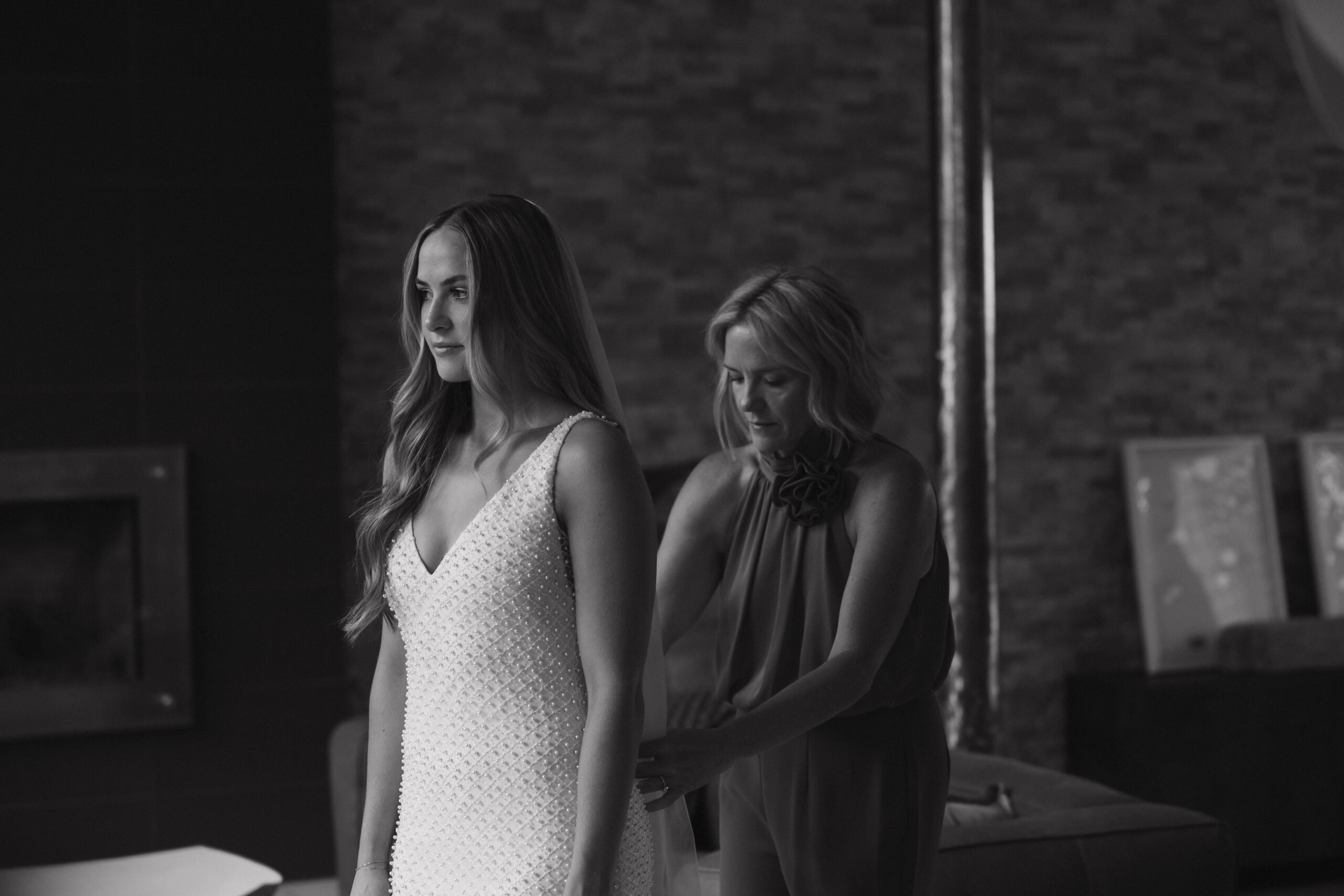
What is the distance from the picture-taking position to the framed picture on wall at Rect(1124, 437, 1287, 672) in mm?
5184

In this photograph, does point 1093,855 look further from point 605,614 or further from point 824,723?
point 605,614

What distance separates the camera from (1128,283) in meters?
5.45

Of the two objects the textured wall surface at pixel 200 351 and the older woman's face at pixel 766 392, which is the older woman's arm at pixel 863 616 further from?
the textured wall surface at pixel 200 351

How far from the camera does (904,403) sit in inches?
201

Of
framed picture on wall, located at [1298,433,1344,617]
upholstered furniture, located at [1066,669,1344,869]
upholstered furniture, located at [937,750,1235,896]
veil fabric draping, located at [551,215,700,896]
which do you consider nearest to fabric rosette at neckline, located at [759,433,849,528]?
veil fabric draping, located at [551,215,700,896]

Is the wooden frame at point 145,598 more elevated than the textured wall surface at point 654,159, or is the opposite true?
the textured wall surface at point 654,159

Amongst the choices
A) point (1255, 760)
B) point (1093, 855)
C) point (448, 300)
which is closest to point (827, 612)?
point (448, 300)

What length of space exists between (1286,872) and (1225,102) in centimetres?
278

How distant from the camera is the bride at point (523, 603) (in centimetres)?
143

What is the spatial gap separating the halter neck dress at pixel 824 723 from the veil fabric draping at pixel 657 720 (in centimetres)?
19

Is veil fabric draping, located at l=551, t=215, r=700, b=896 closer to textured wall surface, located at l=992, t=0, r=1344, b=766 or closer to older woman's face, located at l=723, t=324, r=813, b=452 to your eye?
older woman's face, located at l=723, t=324, r=813, b=452

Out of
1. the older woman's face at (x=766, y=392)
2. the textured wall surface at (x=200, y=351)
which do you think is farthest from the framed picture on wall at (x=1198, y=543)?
the older woman's face at (x=766, y=392)

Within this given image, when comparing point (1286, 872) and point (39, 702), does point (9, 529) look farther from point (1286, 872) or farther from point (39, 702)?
point (1286, 872)

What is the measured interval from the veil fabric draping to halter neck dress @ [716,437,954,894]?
189 mm
